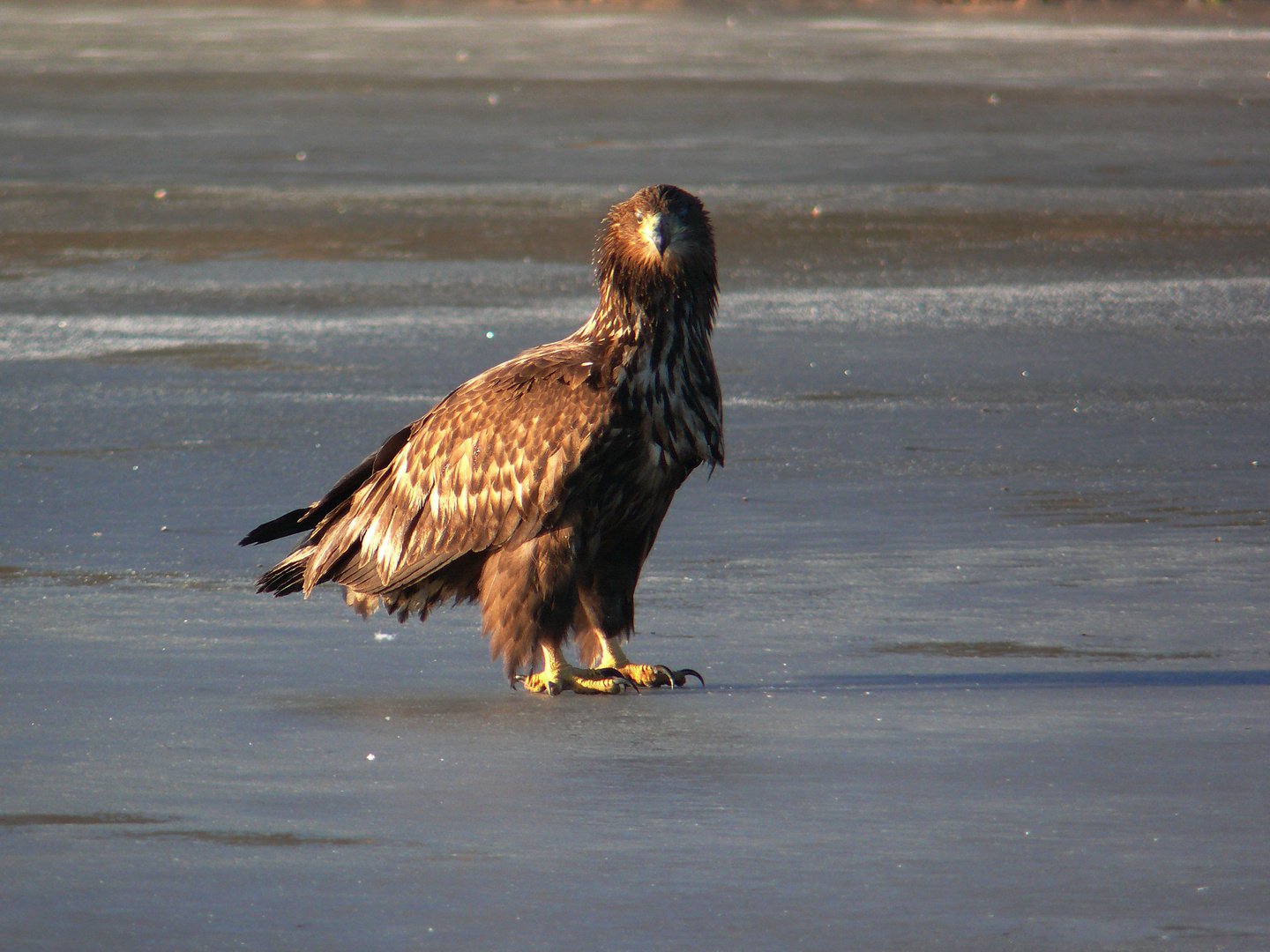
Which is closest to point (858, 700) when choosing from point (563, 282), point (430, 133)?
point (563, 282)

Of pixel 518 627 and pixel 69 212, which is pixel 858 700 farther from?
pixel 69 212

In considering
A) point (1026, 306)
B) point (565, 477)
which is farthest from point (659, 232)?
point (1026, 306)

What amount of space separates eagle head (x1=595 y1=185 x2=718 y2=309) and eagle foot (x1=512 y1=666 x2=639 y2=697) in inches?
40.1

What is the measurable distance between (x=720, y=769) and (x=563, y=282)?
802cm

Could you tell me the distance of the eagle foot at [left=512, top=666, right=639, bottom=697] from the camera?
612cm

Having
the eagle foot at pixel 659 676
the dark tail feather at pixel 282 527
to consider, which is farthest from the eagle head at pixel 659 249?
the dark tail feather at pixel 282 527

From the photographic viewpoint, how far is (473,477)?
6.14 metres

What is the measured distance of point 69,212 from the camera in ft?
51.9

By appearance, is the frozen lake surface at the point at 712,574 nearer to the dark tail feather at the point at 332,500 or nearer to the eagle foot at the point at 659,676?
the eagle foot at the point at 659,676

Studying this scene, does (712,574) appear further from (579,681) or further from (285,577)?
(285,577)

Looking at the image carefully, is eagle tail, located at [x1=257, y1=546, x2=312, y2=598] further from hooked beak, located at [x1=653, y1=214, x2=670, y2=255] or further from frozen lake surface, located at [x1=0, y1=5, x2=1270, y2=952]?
hooked beak, located at [x1=653, y1=214, x2=670, y2=255]

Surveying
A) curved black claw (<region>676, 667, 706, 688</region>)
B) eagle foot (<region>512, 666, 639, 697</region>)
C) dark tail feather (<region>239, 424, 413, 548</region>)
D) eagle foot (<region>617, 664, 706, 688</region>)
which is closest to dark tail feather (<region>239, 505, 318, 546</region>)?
dark tail feather (<region>239, 424, 413, 548</region>)

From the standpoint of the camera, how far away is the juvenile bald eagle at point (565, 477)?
600 centimetres

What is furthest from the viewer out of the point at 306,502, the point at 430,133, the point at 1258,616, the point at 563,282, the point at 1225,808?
the point at 430,133
